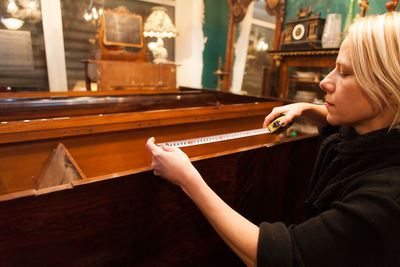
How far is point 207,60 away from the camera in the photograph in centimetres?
493

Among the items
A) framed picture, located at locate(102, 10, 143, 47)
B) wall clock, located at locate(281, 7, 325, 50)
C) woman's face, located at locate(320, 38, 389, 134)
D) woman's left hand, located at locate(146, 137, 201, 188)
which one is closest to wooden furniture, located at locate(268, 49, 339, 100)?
wall clock, located at locate(281, 7, 325, 50)

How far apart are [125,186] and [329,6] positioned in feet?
11.5

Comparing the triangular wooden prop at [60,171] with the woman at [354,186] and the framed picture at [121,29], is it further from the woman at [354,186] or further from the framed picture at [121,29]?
Answer: the framed picture at [121,29]

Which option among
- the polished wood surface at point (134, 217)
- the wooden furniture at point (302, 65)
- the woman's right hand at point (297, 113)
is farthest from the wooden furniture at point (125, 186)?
the wooden furniture at point (302, 65)

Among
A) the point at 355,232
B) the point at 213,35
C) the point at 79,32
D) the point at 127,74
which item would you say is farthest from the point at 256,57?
the point at 355,232

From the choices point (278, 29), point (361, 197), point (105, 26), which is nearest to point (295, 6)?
point (278, 29)

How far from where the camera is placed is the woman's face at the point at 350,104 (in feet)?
2.26

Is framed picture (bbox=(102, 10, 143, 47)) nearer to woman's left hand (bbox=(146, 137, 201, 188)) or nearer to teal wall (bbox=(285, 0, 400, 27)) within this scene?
teal wall (bbox=(285, 0, 400, 27))

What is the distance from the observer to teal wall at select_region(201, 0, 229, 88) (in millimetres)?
4750

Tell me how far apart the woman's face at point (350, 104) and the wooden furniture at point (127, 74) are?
3.12 metres

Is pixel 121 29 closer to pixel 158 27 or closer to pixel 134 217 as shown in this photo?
pixel 158 27

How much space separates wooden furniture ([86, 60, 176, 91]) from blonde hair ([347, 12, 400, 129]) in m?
3.18

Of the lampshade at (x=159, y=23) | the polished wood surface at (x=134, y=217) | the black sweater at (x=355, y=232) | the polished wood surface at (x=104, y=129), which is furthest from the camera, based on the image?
the lampshade at (x=159, y=23)

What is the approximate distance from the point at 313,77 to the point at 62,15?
361cm
